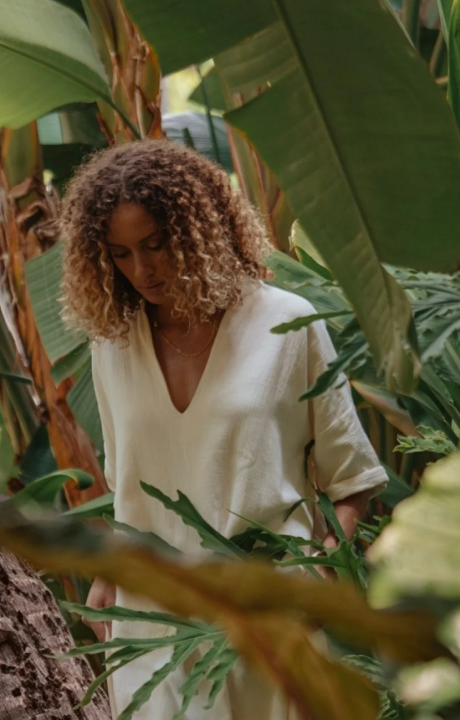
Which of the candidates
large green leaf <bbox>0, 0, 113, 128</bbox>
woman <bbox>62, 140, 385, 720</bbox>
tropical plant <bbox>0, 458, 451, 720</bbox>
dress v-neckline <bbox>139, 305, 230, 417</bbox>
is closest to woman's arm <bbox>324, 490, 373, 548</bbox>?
woman <bbox>62, 140, 385, 720</bbox>

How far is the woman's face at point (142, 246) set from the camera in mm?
1121

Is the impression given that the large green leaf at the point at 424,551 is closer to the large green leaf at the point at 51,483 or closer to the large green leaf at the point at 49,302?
the large green leaf at the point at 51,483

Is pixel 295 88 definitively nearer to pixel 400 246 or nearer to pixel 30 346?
pixel 400 246

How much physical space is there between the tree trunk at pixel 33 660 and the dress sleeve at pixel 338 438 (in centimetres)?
44

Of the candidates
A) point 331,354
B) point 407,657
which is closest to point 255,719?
point 331,354

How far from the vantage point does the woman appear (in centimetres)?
109

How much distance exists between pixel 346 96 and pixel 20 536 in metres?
0.41

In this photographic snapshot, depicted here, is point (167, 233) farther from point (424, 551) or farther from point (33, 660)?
point (424, 551)

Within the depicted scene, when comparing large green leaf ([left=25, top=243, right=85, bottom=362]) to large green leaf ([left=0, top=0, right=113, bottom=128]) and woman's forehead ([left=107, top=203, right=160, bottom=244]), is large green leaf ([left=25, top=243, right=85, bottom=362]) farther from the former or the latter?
woman's forehead ([left=107, top=203, right=160, bottom=244])

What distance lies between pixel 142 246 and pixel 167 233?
0.03 m

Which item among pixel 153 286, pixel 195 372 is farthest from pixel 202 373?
pixel 153 286

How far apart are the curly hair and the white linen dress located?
0.05 m

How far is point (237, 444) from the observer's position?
42.8 inches

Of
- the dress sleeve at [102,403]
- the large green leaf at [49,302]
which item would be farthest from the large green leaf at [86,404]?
the dress sleeve at [102,403]
